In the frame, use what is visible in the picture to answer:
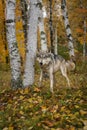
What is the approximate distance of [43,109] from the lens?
8586 millimetres

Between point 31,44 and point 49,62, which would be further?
point 31,44

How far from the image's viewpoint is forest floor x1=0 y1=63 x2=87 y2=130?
7.82 metres

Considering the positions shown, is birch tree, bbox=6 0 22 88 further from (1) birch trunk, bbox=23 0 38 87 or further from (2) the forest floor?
(2) the forest floor

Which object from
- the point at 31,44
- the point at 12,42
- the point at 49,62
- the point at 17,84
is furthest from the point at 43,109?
the point at 12,42

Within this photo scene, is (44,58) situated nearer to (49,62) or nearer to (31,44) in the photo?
(49,62)

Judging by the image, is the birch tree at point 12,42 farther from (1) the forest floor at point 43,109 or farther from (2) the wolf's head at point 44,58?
(2) the wolf's head at point 44,58

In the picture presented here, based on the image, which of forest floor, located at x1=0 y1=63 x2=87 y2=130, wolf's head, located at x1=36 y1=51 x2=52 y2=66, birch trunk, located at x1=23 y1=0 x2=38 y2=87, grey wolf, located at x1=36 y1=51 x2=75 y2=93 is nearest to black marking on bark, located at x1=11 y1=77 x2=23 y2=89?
birch trunk, located at x1=23 y1=0 x2=38 y2=87

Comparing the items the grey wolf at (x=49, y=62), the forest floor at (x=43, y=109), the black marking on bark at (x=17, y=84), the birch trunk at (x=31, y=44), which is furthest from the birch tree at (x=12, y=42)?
the grey wolf at (x=49, y=62)

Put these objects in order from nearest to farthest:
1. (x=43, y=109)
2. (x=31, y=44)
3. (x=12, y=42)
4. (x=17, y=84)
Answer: (x=43, y=109) → (x=31, y=44) → (x=17, y=84) → (x=12, y=42)

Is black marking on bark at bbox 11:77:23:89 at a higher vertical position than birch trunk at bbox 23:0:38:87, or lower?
lower

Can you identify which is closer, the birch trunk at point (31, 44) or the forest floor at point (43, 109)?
the forest floor at point (43, 109)

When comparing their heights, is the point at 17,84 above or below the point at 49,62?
below

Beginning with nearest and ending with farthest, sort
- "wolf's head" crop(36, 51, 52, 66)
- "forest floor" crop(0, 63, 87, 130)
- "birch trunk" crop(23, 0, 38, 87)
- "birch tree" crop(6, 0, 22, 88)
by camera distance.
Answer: "forest floor" crop(0, 63, 87, 130) < "wolf's head" crop(36, 51, 52, 66) < "birch trunk" crop(23, 0, 38, 87) < "birch tree" crop(6, 0, 22, 88)

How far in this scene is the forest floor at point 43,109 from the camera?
7.82 metres
